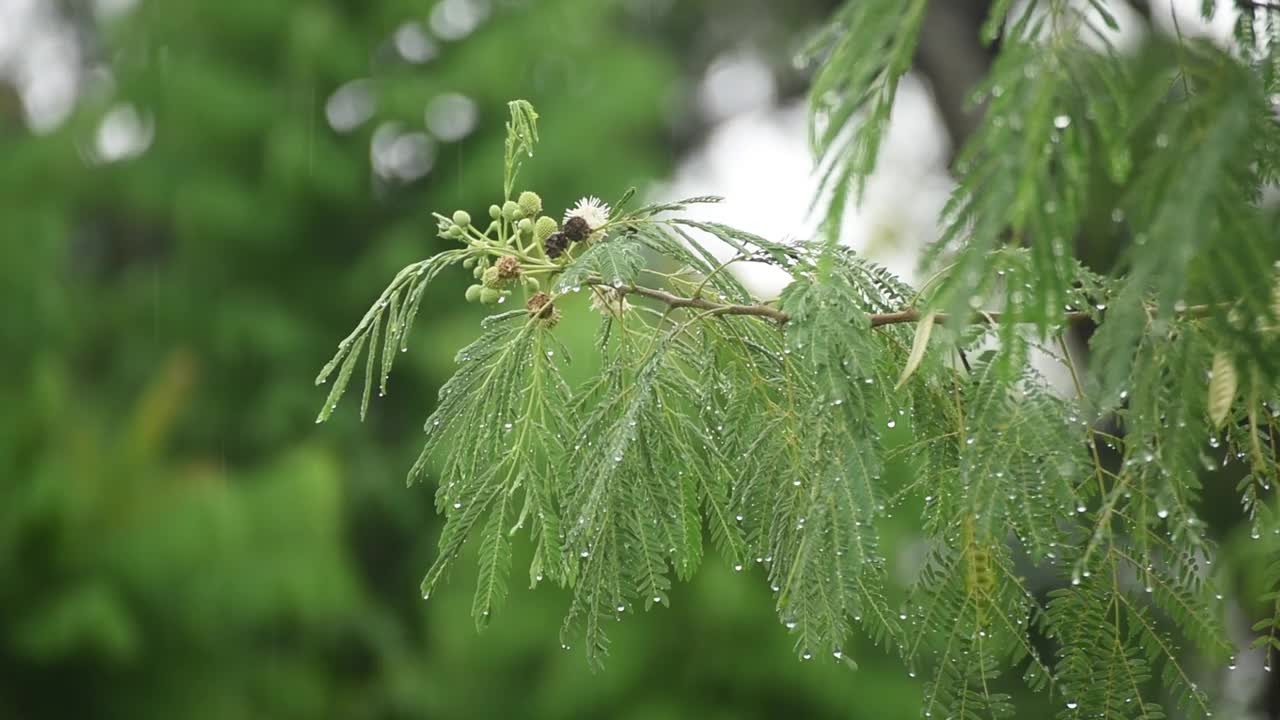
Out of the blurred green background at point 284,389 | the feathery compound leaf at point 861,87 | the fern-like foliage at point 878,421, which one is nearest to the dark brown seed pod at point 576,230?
the fern-like foliage at point 878,421

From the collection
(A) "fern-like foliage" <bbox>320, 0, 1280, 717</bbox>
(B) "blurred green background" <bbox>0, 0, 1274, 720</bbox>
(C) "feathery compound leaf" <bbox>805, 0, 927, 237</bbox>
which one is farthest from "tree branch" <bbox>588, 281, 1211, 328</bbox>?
(B) "blurred green background" <bbox>0, 0, 1274, 720</bbox>

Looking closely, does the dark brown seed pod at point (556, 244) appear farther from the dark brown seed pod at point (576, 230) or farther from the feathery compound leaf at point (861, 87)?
the feathery compound leaf at point (861, 87)

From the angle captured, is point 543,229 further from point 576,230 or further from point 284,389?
point 284,389

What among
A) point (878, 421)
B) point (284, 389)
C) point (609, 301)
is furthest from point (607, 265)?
point (284, 389)

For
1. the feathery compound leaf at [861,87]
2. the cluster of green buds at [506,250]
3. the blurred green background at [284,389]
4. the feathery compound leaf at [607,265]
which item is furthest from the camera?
the blurred green background at [284,389]

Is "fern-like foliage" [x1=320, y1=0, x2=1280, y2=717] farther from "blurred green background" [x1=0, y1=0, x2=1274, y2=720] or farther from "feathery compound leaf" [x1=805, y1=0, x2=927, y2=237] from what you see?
"blurred green background" [x1=0, y1=0, x2=1274, y2=720]

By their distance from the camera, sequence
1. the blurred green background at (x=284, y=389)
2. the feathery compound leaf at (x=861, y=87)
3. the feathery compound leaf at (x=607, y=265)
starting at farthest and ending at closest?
1. the blurred green background at (x=284, y=389)
2. the feathery compound leaf at (x=607, y=265)
3. the feathery compound leaf at (x=861, y=87)

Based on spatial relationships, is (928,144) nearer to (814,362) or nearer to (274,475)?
(274,475)
